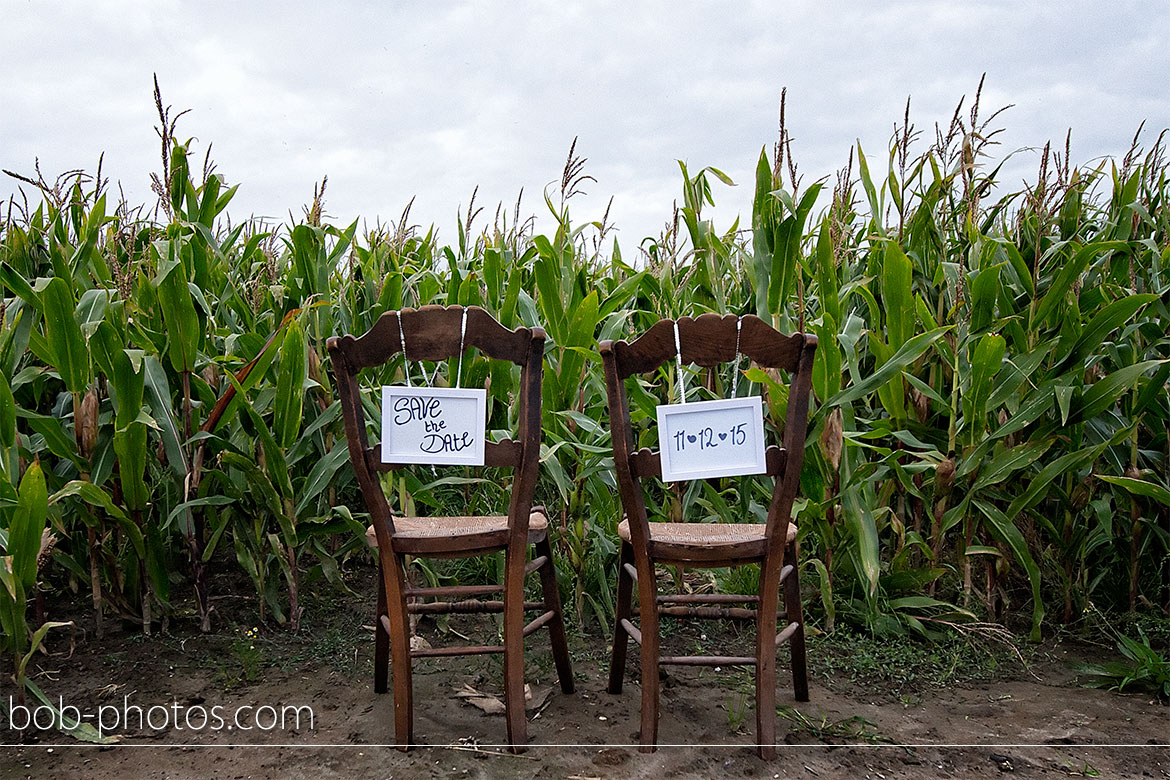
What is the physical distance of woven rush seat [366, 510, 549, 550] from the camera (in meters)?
2.20

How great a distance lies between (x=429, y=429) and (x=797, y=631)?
4.19ft

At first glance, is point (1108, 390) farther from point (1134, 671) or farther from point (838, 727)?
point (838, 727)

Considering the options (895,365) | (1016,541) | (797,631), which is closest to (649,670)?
(797,631)

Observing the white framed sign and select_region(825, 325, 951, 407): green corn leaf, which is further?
select_region(825, 325, 951, 407): green corn leaf

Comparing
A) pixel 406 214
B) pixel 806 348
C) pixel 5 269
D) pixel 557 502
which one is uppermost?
pixel 406 214

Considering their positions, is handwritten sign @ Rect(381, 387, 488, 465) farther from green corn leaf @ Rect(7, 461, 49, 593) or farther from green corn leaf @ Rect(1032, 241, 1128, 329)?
green corn leaf @ Rect(1032, 241, 1128, 329)

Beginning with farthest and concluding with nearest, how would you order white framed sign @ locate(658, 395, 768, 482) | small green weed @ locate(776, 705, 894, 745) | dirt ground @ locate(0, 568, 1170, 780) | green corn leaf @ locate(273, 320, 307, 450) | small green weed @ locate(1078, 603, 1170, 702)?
green corn leaf @ locate(273, 320, 307, 450), small green weed @ locate(1078, 603, 1170, 702), small green weed @ locate(776, 705, 894, 745), dirt ground @ locate(0, 568, 1170, 780), white framed sign @ locate(658, 395, 768, 482)

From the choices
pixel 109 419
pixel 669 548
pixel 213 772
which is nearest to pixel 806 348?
pixel 669 548

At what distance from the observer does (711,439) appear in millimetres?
2145

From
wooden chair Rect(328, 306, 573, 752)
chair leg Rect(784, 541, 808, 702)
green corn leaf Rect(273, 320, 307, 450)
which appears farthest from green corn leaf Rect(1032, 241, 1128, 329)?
green corn leaf Rect(273, 320, 307, 450)

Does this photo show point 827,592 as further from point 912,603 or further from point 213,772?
point 213,772

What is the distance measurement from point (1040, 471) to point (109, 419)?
3.24 meters

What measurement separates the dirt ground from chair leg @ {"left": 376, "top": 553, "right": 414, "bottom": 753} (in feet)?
0.23

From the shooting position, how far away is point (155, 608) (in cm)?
316
